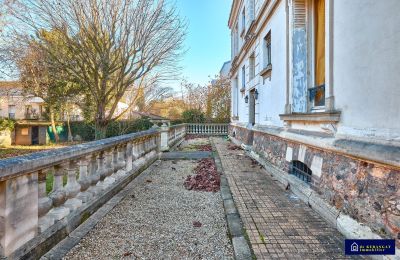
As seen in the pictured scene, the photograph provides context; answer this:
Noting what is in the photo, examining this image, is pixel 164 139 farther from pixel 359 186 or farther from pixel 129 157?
pixel 359 186

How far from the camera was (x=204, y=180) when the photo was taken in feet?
18.4

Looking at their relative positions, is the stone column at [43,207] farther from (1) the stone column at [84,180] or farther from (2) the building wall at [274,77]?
(2) the building wall at [274,77]

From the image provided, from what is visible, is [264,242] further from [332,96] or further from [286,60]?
[286,60]

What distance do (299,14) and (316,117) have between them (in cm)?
247

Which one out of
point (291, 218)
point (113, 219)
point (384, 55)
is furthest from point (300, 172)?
point (113, 219)

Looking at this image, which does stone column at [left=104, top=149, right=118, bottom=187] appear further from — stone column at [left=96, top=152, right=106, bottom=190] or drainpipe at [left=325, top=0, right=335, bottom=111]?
drainpipe at [left=325, top=0, right=335, bottom=111]

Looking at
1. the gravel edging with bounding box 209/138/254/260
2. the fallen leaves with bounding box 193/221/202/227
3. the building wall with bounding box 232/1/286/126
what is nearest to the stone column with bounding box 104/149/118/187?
the fallen leaves with bounding box 193/221/202/227

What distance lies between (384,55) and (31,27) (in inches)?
321

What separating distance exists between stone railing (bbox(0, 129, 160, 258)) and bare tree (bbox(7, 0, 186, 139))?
13.1 feet

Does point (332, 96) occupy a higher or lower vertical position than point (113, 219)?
higher

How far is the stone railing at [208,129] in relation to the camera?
21.0m

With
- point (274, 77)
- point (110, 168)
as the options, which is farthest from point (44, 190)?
point (274, 77)

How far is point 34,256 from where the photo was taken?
7.37 ft

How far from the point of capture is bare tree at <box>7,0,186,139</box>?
6.66 metres
